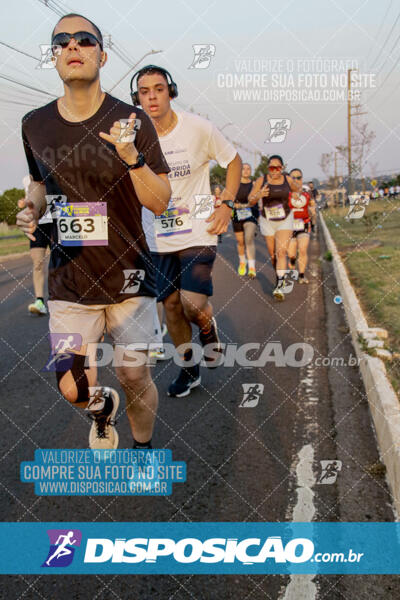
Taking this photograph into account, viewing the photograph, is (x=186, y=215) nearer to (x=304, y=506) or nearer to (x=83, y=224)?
(x=83, y=224)

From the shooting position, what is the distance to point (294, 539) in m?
2.81

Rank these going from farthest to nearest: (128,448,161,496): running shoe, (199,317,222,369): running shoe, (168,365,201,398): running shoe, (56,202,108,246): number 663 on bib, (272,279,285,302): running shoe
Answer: (272,279,285,302): running shoe → (199,317,222,369): running shoe → (168,365,201,398): running shoe → (128,448,161,496): running shoe → (56,202,108,246): number 663 on bib

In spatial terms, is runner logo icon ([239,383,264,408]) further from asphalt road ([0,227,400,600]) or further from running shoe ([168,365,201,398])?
running shoe ([168,365,201,398])

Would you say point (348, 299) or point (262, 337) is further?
point (348, 299)

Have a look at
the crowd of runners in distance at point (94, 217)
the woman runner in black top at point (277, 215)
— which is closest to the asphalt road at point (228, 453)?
the crowd of runners in distance at point (94, 217)

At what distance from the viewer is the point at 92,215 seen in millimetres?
3057

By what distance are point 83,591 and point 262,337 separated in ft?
14.8

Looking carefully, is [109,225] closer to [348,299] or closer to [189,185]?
[189,185]

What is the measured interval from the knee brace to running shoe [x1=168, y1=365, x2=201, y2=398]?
5.62 feet

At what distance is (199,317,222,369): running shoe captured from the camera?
17.3 feet

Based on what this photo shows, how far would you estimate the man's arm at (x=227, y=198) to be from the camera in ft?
15.5

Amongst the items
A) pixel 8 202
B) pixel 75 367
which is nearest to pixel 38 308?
pixel 75 367

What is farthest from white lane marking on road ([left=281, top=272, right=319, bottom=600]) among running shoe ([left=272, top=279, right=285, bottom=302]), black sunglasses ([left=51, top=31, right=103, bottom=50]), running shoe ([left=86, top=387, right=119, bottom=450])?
running shoe ([left=272, top=279, right=285, bottom=302])

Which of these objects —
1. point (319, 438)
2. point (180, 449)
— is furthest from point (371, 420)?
point (180, 449)
